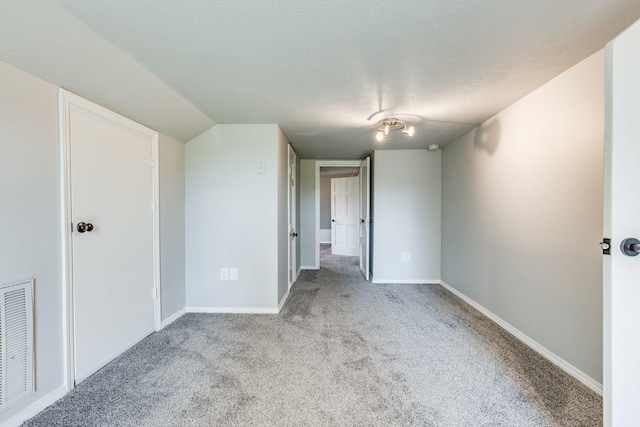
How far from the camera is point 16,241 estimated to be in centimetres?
131

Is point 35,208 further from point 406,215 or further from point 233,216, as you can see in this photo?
point 406,215

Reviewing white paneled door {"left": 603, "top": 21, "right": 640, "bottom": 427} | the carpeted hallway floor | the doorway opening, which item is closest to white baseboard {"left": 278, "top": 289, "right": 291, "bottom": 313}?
the carpeted hallway floor

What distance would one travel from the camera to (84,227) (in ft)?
5.49

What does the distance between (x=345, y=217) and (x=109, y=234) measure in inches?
197

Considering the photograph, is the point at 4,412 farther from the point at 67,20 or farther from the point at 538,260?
the point at 538,260

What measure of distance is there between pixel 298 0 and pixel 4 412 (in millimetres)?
2411

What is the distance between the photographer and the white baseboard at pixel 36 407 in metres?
1.29

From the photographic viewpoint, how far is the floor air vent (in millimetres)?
1242

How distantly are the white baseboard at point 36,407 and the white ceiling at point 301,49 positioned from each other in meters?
1.80

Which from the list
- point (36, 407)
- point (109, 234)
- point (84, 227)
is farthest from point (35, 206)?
point (36, 407)

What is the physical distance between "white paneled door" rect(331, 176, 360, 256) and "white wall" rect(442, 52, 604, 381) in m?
3.41

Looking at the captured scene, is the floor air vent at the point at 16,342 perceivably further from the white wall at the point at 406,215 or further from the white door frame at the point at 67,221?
the white wall at the point at 406,215

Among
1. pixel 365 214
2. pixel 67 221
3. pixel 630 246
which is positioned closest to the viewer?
pixel 630 246

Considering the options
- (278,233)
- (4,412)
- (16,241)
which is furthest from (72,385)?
(278,233)
